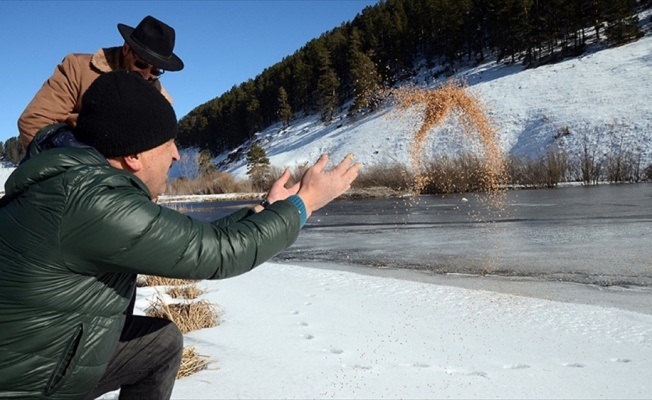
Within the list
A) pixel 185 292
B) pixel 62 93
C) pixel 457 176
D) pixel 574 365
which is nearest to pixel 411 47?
pixel 457 176

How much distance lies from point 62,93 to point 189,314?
2180 mm

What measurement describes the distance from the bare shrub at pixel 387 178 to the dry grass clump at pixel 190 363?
29.7 meters

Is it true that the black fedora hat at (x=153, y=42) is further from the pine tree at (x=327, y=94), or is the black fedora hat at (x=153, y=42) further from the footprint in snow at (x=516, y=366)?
the pine tree at (x=327, y=94)

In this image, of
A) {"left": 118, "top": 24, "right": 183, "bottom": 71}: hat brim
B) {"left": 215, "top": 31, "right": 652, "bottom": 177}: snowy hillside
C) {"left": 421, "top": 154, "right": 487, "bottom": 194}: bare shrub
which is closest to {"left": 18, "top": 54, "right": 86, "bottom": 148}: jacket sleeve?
{"left": 118, "top": 24, "right": 183, "bottom": 71}: hat brim

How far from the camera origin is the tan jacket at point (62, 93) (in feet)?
8.20

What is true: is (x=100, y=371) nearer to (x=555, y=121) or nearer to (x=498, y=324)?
(x=498, y=324)

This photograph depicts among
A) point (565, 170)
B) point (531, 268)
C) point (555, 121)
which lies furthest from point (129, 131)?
point (555, 121)

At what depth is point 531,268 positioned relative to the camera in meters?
6.60

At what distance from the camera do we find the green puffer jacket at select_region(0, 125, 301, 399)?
121 centimetres

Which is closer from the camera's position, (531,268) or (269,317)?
(269,317)

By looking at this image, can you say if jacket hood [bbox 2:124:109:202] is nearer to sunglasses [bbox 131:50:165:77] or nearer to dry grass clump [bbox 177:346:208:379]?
sunglasses [bbox 131:50:165:77]

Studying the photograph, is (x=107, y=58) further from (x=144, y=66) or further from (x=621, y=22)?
(x=621, y=22)

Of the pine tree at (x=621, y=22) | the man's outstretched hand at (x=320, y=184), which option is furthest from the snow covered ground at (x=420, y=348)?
the pine tree at (x=621, y=22)

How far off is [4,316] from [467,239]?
948cm
